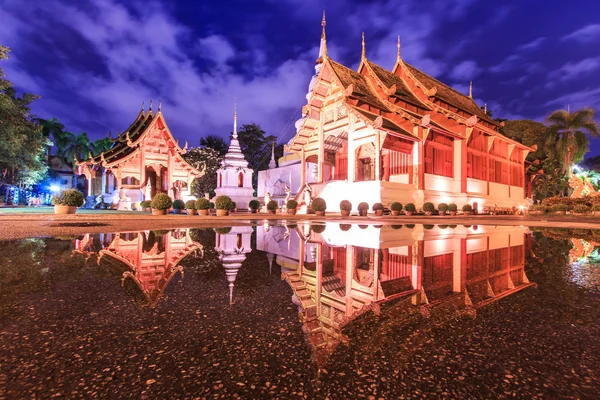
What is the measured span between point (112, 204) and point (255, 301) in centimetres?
2961

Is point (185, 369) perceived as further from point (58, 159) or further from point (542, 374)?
point (58, 159)

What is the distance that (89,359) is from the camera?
1441 millimetres

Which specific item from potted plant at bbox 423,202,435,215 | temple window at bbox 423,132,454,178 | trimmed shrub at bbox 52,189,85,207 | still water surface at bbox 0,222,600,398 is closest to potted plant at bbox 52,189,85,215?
trimmed shrub at bbox 52,189,85,207

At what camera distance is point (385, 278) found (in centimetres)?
332

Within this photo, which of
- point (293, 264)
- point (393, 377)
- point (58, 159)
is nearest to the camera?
point (393, 377)

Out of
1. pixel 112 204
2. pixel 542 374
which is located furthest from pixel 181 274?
pixel 112 204

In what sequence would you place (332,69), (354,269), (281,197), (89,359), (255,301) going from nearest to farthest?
(89,359) < (255,301) < (354,269) < (332,69) < (281,197)

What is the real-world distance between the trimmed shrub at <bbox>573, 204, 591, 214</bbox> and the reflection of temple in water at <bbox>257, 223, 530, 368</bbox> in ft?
79.2

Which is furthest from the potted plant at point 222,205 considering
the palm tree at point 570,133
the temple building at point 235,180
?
the palm tree at point 570,133

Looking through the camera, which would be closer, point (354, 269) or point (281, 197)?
point (354, 269)

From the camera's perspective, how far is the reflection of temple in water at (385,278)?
7.25 ft

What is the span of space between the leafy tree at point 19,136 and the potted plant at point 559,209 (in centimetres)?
3874

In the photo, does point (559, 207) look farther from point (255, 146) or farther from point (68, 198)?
point (255, 146)

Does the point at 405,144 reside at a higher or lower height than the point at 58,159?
lower
